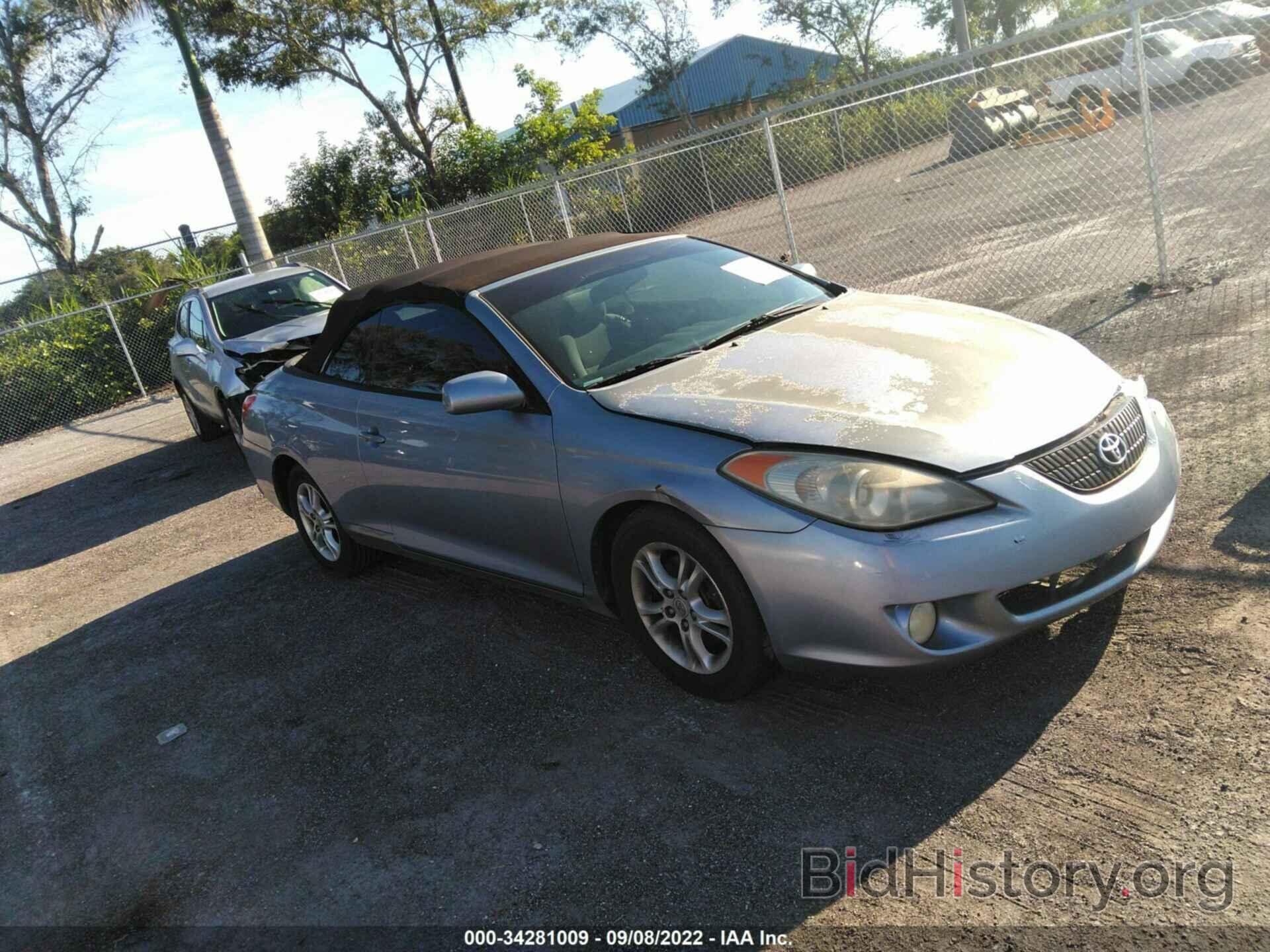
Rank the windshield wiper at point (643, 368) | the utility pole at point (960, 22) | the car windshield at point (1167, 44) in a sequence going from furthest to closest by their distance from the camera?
the utility pole at point (960, 22) → the car windshield at point (1167, 44) → the windshield wiper at point (643, 368)

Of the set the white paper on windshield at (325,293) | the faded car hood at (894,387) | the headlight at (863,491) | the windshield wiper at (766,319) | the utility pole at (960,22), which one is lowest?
the headlight at (863,491)

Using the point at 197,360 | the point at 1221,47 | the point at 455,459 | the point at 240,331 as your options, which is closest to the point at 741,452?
the point at 455,459

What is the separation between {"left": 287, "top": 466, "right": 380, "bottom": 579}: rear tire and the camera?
578 centimetres

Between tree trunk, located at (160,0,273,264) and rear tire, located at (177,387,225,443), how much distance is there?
826 cm

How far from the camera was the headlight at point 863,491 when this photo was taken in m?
3.04

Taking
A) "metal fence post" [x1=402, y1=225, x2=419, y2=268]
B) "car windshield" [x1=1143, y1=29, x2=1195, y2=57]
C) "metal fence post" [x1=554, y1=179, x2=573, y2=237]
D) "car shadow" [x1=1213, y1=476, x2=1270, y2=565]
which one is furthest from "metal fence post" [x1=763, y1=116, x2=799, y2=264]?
"car windshield" [x1=1143, y1=29, x2=1195, y2=57]

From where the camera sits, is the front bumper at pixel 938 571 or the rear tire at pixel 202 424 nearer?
the front bumper at pixel 938 571

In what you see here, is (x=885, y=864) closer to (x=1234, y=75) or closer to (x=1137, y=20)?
(x=1137, y=20)

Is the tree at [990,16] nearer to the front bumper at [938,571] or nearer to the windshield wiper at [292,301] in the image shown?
the windshield wiper at [292,301]

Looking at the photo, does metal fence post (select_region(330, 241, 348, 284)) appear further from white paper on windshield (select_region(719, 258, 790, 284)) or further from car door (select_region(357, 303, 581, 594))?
white paper on windshield (select_region(719, 258, 790, 284))

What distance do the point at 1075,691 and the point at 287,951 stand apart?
2.47 meters

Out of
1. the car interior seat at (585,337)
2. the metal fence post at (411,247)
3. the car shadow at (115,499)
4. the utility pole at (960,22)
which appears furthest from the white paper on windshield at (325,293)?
the utility pole at (960,22)

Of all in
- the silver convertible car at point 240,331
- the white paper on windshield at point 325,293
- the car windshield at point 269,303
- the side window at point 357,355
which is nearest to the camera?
the side window at point 357,355

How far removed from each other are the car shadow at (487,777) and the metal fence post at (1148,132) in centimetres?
442
